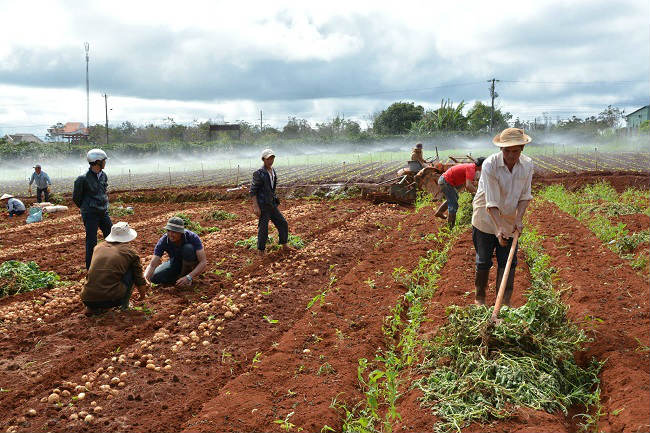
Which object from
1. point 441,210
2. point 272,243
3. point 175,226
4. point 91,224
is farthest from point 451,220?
point 91,224

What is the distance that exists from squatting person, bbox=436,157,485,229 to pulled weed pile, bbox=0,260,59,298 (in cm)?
600

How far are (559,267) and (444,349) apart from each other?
324 cm

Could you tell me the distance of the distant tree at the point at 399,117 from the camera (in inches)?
2653

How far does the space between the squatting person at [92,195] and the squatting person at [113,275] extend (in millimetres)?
1558

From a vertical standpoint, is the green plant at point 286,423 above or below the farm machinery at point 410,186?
below

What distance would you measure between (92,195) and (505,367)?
5856 mm

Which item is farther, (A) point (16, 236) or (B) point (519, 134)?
(A) point (16, 236)

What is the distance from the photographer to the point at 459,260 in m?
A: 7.43

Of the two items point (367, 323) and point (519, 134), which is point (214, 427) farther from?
point (519, 134)

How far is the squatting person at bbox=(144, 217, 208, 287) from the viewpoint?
6.82 metres

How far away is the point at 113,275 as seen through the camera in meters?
5.86

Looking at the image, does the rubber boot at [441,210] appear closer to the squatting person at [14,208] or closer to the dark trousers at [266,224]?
the dark trousers at [266,224]

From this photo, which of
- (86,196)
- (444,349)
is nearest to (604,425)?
(444,349)

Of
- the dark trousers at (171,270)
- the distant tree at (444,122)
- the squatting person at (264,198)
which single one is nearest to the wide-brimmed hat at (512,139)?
the dark trousers at (171,270)
